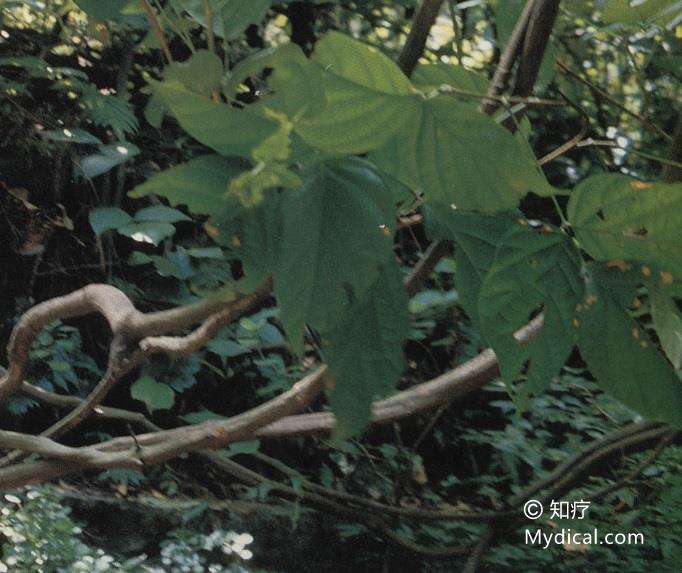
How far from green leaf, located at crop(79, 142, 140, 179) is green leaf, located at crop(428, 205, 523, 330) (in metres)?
1.28

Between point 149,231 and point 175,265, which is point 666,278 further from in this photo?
point 175,265

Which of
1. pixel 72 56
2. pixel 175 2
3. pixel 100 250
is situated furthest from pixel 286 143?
pixel 72 56

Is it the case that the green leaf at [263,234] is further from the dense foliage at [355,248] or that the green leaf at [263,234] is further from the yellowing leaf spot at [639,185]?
the yellowing leaf spot at [639,185]

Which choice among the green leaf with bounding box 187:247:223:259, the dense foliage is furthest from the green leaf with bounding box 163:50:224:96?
the green leaf with bounding box 187:247:223:259

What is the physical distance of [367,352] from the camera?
0.31 m

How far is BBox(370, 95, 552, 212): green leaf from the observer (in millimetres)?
283

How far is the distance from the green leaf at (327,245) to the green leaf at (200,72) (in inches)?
2.1

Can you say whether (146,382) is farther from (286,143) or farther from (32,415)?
(286,143)

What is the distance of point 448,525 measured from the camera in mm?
1452

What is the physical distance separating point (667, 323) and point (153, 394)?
1154mm

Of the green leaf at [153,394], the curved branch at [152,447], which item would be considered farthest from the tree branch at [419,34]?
the green leaf at [153,394]

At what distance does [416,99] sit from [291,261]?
0.23 ft

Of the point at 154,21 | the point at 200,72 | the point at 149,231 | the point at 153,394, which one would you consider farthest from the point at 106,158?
the point at 200,72

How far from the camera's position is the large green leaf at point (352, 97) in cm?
26
